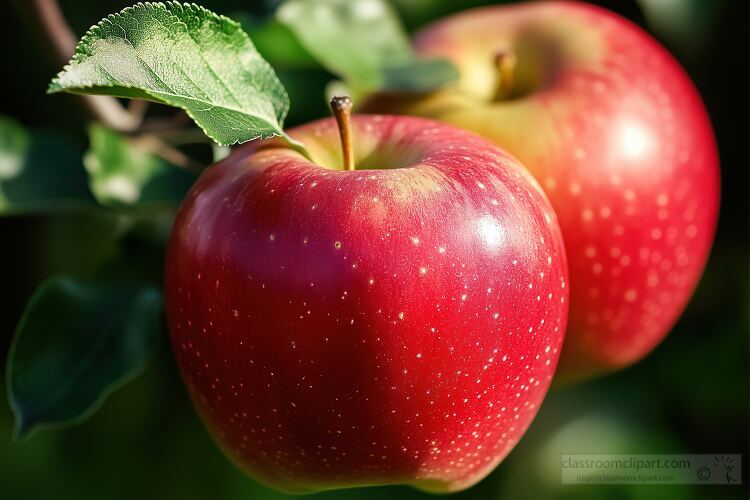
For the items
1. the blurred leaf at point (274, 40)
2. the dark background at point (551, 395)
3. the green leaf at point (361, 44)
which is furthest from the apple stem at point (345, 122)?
the dark background at point (551, 395)

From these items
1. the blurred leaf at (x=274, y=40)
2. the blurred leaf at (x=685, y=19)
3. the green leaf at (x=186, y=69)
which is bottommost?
the blurred leaf at (x=685, y=19)

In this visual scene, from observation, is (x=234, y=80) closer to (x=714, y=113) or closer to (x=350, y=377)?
(x=350, y=377)

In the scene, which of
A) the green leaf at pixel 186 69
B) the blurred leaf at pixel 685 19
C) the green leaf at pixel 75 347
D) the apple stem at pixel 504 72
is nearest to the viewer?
the green leaf at pixel 186 69

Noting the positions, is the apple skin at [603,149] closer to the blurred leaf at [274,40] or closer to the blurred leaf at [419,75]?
the blurred leaf at [419,75]

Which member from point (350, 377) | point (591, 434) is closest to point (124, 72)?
point (350, 377)

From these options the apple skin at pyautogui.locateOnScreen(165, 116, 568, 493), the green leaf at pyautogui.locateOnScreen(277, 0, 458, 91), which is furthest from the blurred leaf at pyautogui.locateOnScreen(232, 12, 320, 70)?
the apple skin at pyautogui.locateOnScreen(165, 116, 568, 493)

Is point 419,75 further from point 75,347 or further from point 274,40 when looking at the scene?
point 75,347

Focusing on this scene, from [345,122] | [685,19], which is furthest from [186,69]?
[685,19]

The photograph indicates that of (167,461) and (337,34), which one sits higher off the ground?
(337,34)
